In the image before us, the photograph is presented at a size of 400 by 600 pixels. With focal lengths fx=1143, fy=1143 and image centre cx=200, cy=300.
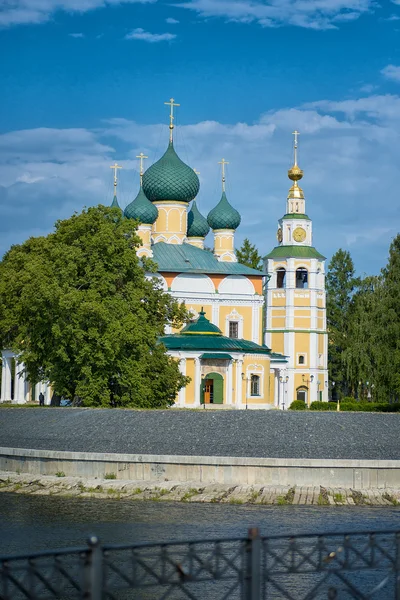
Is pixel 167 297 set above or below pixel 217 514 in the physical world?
above

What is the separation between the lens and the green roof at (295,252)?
7450cm

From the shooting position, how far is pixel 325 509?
24.9m

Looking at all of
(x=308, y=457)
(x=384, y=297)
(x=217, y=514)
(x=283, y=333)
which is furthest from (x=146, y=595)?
(x=283, y=333)

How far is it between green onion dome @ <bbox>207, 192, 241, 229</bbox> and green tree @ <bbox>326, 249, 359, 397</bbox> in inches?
427

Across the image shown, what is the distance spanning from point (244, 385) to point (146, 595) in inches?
1674

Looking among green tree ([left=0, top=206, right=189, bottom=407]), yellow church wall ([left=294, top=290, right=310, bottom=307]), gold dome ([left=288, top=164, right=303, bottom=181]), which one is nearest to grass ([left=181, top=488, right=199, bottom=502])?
green tree ([left=0, top=206, right=189, bottom=407])

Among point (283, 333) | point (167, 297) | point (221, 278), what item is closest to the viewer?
point (167, 297)

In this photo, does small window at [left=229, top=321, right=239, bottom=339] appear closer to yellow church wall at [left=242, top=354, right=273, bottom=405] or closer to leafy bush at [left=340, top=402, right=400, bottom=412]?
yellow church wall at [left=242, top=354, right=273, bottom=405]

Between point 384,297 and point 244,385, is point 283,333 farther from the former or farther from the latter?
point 384,297

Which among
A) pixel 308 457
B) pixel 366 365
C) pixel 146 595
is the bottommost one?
pixel 146 595

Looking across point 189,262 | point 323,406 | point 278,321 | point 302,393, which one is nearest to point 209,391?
point 323,406

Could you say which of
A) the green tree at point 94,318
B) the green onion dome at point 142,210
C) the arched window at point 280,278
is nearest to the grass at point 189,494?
the green tree at point 94,318

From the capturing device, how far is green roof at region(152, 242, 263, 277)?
65.1m

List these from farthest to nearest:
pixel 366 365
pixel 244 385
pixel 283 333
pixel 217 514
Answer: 1. pixel 283 333
2. pixel 244 385
3. pixel 366 365
4. pixel 217 514
